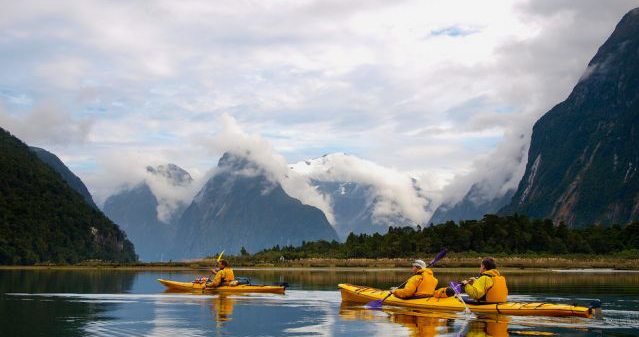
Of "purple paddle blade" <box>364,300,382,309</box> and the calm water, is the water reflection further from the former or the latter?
"purple paddle blade" <box>364,300,382,309</box>

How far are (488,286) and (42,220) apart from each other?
141 metres


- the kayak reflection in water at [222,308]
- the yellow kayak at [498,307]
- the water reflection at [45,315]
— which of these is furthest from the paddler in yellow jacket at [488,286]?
the water reflection at [45,315]

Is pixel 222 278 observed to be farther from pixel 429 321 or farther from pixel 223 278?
pixel 429 321

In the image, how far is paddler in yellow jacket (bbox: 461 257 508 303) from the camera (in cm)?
3384

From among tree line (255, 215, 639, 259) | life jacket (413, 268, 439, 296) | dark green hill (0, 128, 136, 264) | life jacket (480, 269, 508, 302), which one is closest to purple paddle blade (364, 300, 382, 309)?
life jacket (413, 268, 439, 296)

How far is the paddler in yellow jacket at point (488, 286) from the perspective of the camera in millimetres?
33844

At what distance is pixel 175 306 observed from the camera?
→ 4272 cm

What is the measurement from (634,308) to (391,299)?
41.3 feet

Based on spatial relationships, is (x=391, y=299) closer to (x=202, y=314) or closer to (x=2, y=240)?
(x=202, y=314)

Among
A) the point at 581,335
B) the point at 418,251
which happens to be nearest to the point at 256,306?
the point at 581,335

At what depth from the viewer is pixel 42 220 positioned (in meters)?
158

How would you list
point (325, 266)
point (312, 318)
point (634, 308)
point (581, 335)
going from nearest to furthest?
point (581, 335) → point (312, 318) → point (634, 308) → point (325, 266)

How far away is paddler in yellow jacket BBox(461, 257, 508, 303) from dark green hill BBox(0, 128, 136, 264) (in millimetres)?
118842

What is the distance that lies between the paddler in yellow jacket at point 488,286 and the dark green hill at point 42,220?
119 m
